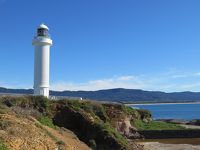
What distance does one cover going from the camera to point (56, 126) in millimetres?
34688

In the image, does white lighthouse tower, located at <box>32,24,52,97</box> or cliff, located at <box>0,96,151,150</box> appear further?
white lighthouse tower, located at <box>32,24,52,97</box>

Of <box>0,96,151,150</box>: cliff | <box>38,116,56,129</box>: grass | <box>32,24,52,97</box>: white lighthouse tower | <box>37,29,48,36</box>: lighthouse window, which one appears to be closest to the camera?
<box>0,96,151,150</box>: cliff

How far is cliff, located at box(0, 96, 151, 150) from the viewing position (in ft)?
76.9

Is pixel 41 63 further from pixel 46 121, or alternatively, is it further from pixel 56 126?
pixel 56 126

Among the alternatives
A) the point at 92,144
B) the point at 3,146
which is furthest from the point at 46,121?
the point at 3,146

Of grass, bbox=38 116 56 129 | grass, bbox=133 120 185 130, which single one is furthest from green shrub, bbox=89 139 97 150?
grass, bbox=133 120 185 130

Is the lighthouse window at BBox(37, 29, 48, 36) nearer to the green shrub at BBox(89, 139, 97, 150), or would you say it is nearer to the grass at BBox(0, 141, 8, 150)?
the green shrub at BBox(89, 139, 97, 150)

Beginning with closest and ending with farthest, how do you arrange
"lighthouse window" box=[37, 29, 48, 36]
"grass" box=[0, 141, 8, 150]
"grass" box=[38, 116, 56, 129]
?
"grass" box=[0, 141, 8, 150]
"grass" box=[38, 116, 56, 129]
"lighthouse window" box=[37, 29, 48, 36]

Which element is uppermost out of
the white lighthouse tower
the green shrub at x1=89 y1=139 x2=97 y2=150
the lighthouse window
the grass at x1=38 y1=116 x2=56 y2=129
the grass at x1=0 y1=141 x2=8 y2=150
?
the lighthouse window

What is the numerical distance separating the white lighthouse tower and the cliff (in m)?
5.76

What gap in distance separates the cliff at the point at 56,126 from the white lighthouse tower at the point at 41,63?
576cm

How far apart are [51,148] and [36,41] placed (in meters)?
23.7

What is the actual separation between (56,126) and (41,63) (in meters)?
12.4

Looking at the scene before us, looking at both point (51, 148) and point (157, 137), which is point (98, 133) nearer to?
point (51, 148)
